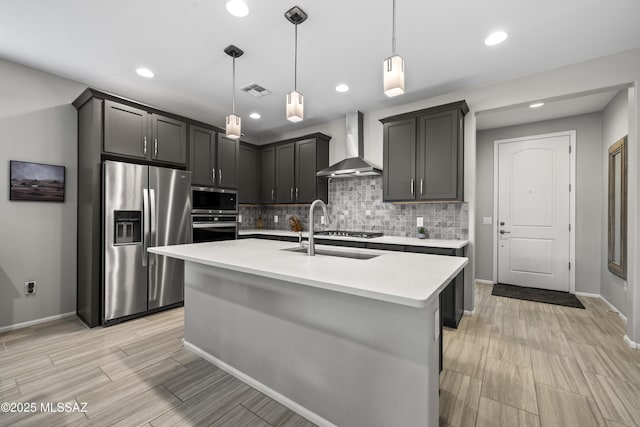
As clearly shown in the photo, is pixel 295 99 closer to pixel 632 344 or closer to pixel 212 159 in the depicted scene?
pixel 212 159

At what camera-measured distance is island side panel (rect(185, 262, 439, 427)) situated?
1244mm

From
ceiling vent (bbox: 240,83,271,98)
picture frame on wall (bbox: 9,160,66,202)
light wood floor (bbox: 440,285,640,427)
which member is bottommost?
light wood floor (bbox: 440,285,640,427)

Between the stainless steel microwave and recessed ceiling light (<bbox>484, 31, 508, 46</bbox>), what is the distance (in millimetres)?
3548

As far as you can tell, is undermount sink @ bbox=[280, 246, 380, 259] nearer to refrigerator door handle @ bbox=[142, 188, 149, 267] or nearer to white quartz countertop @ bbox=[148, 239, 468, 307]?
white quartz countertop @ bbox=[148, 239, 468, 307]

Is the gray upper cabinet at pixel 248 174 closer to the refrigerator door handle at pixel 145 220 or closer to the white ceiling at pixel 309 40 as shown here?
the white ceiling at pixel 309 40

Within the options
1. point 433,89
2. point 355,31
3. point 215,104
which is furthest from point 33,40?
point 433,89

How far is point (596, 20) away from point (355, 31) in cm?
183

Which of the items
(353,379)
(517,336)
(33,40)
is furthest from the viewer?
(517,336)

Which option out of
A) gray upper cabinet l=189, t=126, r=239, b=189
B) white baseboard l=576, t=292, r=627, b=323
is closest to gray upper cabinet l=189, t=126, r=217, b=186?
gray upper cabinet l=189, t=126, r=239, b=189

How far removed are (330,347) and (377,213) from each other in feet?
9.09

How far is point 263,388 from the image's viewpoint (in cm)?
184

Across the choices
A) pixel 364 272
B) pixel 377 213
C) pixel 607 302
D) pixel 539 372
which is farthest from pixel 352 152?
pixel 607 302

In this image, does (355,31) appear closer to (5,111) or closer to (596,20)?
(596,20)

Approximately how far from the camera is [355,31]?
2.26 meters
